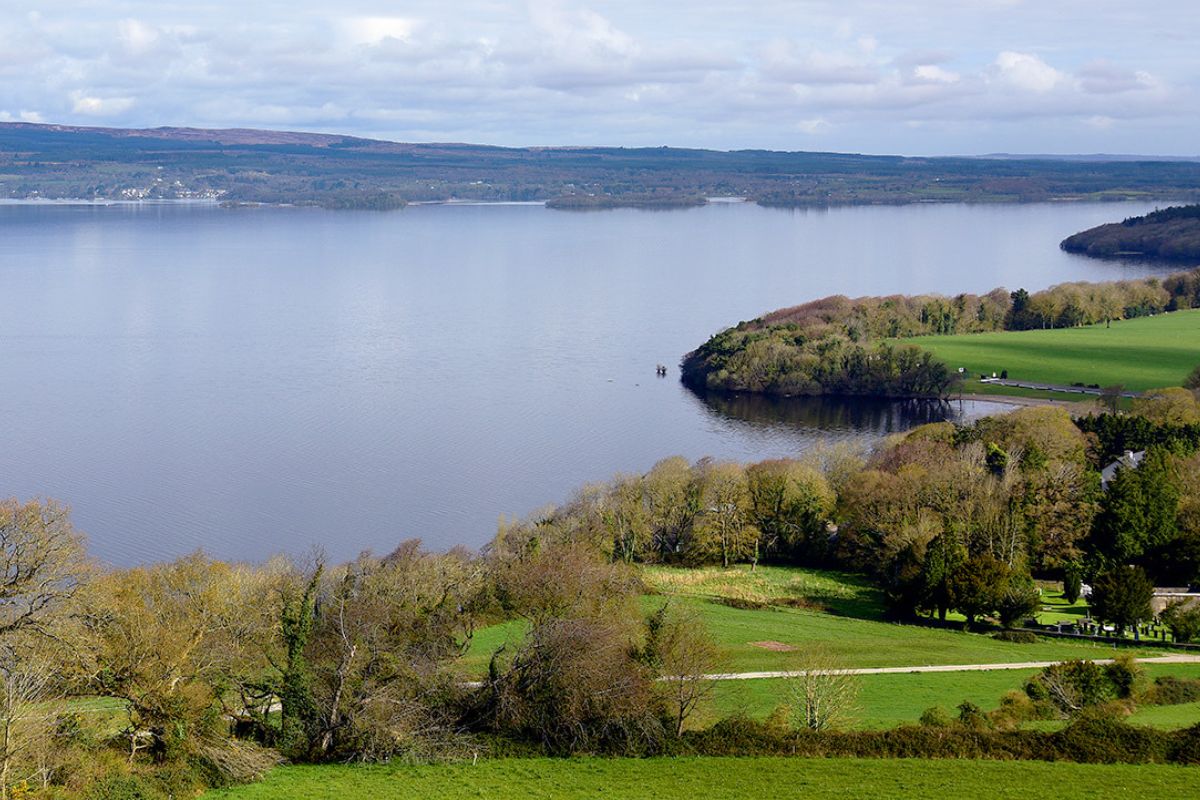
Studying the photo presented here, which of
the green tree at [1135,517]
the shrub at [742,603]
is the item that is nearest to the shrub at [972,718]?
the shrub at [742,603]

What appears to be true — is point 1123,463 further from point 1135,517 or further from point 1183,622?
point 1183,622

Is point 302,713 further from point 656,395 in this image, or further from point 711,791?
point 656,395

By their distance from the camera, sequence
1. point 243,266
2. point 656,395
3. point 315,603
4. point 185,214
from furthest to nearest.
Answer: point 185,214 → point 243,266 → point 656,395 → point 315,603

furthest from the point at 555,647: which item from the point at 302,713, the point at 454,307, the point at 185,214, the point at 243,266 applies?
the point at 185,214

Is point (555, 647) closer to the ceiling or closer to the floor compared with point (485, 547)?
closer to the ceiling

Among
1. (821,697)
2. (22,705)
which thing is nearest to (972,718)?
(821,697)

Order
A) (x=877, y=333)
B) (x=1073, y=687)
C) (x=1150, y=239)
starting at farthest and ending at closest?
(x=1150, y=239)
(x=877, y=333)
(x=1073, y=687)

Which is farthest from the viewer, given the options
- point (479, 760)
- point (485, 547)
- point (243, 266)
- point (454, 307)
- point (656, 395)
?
point (243, 266)

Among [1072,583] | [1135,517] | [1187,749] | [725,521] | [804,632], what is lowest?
[804,632]
